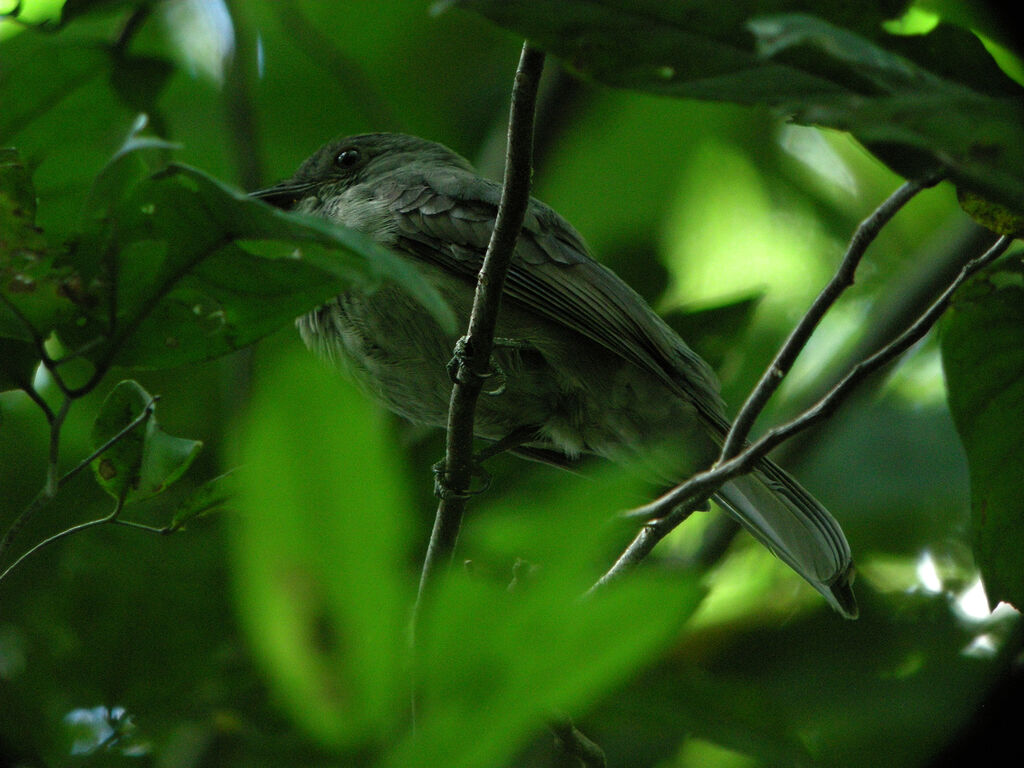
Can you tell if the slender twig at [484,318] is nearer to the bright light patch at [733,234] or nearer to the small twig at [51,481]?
the small twig at [51,481]

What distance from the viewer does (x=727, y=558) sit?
449cm

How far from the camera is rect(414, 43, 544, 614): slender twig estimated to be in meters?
2.19

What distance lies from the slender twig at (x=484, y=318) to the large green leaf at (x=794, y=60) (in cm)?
50

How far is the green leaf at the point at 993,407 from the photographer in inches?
84.4

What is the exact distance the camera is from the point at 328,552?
838mm

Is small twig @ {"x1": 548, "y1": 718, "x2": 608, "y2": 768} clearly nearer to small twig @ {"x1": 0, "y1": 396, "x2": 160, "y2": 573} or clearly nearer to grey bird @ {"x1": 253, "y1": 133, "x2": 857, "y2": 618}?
small twig @ {"x1": 0, "y1": 396, "x2": 160, "y2": 573}

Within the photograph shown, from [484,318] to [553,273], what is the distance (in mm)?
1164

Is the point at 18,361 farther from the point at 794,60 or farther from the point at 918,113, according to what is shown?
the point at 918,113

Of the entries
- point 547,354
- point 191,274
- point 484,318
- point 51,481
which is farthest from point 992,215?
point 547,354

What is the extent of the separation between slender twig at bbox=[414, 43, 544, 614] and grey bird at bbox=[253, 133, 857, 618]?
0.74m

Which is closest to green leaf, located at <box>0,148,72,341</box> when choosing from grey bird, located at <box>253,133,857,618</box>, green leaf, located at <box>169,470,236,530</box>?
green leaf, located at <box>169,470,236,530</box>

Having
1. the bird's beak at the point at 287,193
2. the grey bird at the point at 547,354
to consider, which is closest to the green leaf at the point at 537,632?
the grey bird at the point at 547,354

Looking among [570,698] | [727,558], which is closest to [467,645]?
[570,698]

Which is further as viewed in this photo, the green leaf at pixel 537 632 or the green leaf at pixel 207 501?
the green leaf at pixel 207 501
